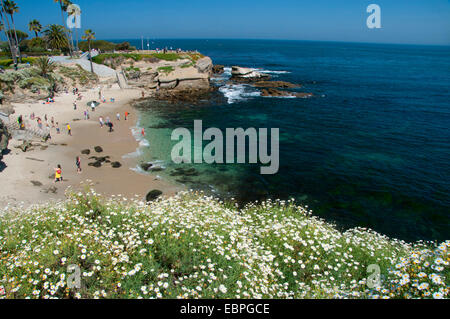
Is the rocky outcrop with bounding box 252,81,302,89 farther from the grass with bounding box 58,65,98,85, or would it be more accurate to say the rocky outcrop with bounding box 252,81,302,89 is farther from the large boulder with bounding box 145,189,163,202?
the large boulder with bounding box 145,189,163,202

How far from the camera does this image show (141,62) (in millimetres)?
71812

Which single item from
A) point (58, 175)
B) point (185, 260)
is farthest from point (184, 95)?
point (185, 260)

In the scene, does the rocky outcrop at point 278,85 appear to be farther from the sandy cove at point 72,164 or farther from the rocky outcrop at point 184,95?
the sandy cove at point 72,164

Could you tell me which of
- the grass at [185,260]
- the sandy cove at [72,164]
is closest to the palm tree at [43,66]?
the sandy cove at [72,164]

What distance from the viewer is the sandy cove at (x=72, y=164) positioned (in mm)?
21375

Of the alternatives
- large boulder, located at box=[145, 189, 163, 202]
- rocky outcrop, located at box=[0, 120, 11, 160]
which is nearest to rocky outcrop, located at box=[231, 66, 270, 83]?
rocky outcrop, located at box=[0, 120, 11, 160]

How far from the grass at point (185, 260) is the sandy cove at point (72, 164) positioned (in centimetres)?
741

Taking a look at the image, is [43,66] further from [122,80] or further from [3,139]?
[3,139]

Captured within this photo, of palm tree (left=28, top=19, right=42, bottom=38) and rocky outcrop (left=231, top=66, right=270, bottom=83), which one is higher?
palm tree (left=28, top=19, right=42, bottom=38)

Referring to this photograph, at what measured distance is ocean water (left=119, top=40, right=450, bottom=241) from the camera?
2144 cm

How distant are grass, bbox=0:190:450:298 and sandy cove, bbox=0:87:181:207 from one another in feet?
24.3
